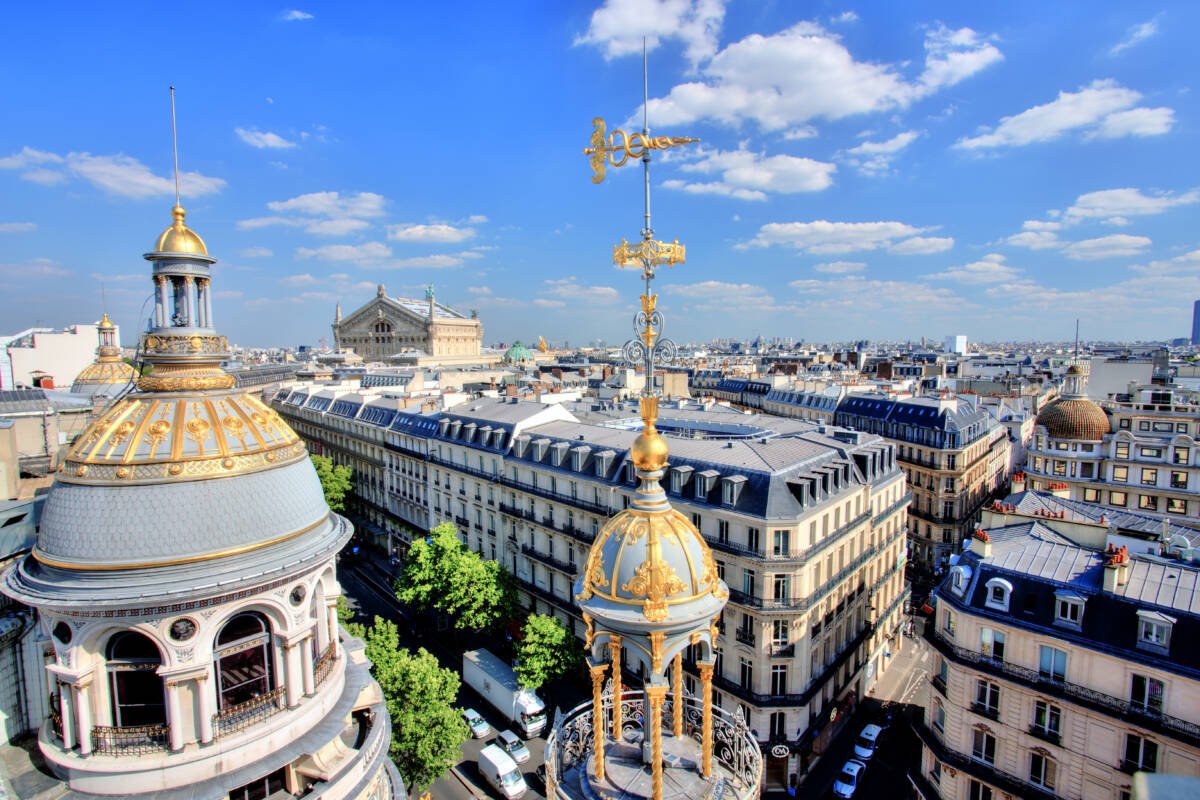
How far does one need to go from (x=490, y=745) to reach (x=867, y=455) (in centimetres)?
2931

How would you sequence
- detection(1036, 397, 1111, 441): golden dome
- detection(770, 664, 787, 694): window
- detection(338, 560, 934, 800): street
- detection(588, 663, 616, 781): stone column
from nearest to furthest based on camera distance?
detection(588, 663, 616, 781): stone column → detection(338, 560, 934, 800): street → detection(770, 664, 787, 694): window → detection(1036, 397, 1111, 441): golden dome

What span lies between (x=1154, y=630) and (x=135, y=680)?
33.6 meters

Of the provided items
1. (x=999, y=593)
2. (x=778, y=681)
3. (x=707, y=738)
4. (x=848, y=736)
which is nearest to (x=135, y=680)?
(x=707, y=738)

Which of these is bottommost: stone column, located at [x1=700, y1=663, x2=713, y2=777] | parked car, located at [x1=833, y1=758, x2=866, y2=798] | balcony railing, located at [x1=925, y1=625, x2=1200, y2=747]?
parked car, located at [x1=833, y1=758, x2=866, y2=798]

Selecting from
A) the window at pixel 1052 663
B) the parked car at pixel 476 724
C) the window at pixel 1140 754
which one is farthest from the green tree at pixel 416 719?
the window at pixel 1140 754

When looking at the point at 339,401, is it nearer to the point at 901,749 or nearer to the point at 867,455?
the point at 867,455

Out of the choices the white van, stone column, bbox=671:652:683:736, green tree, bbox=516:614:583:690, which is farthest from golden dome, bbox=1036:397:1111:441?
stone column, bbox=671:652:683:736

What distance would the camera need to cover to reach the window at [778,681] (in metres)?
34.8

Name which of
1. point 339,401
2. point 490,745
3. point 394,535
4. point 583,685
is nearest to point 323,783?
point 490,745

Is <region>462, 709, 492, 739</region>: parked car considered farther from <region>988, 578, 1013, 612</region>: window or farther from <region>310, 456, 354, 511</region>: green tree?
<region>310, 456, 354, 511</region>: green tree

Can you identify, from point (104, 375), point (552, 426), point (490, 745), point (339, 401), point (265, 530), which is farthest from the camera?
point (339, 401)

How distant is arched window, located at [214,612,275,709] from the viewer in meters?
16.8

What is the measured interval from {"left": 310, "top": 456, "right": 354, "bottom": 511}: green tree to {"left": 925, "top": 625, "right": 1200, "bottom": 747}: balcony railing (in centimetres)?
5725

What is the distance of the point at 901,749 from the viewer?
3794 cm
